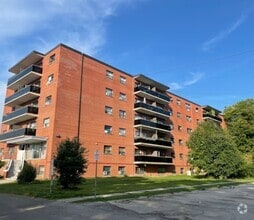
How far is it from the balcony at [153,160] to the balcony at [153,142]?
1.78 metres

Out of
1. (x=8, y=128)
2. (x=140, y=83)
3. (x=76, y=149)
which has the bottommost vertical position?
(x=76, y=149)

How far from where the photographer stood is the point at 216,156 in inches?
1496

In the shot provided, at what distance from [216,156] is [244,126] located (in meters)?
19.8

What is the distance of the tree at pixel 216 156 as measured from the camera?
37.2m

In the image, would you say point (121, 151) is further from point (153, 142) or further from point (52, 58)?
point (52, 58)

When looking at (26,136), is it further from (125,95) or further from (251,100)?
(251,100)

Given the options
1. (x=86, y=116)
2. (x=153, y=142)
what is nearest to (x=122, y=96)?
(x=86, y=116)

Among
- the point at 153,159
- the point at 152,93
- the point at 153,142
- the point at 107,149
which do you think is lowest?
the point at 153,159

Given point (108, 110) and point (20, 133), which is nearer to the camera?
point (20, 133)

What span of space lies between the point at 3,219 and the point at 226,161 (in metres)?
32.3

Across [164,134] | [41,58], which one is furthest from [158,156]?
[41,58]

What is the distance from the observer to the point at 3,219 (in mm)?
9516

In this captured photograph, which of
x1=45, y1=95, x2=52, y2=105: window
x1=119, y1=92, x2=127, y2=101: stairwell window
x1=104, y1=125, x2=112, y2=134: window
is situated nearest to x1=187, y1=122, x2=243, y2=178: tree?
x1=119, y1=92, x2=127, y2=101: stairwell window

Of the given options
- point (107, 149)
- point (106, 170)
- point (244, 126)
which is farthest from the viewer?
point (244, 126)
